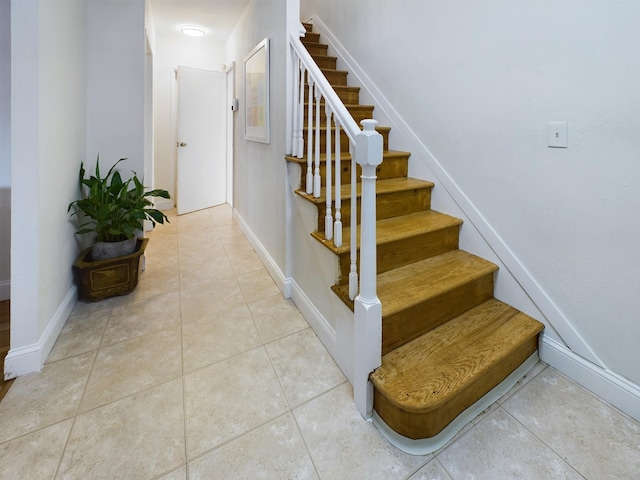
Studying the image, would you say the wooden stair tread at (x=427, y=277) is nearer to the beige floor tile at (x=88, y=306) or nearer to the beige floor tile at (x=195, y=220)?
the beige floor tile at (x=88, y=306)

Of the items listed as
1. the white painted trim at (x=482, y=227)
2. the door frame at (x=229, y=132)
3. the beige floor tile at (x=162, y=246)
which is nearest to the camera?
the white painted trim at (x=482, y=227)

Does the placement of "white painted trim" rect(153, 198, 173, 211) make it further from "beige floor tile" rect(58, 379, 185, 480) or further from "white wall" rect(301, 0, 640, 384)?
"white wall" rect(301, 0, 640, 384)

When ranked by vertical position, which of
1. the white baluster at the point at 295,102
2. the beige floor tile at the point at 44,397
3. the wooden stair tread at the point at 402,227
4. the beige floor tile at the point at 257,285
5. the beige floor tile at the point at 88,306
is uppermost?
the white baluster at the point at 295,102

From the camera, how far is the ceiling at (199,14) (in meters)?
3.16

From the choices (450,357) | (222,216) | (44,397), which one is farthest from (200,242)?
(450,357)

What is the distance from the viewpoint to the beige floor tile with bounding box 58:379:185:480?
113 centimetres

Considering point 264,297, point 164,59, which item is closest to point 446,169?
point 264,297

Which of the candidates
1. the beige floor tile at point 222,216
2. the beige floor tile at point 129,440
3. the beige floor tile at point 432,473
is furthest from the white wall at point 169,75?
the beige floor tile at point 432,473

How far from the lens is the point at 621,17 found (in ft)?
4.17

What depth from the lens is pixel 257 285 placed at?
2510 millimetres

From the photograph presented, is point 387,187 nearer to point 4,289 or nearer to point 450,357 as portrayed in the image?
point 450,357

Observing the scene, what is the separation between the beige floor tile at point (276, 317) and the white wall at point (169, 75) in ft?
10.9

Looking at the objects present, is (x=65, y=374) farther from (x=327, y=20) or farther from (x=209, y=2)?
(x=327, y=20)

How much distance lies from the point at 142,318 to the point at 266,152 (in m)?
1.45
